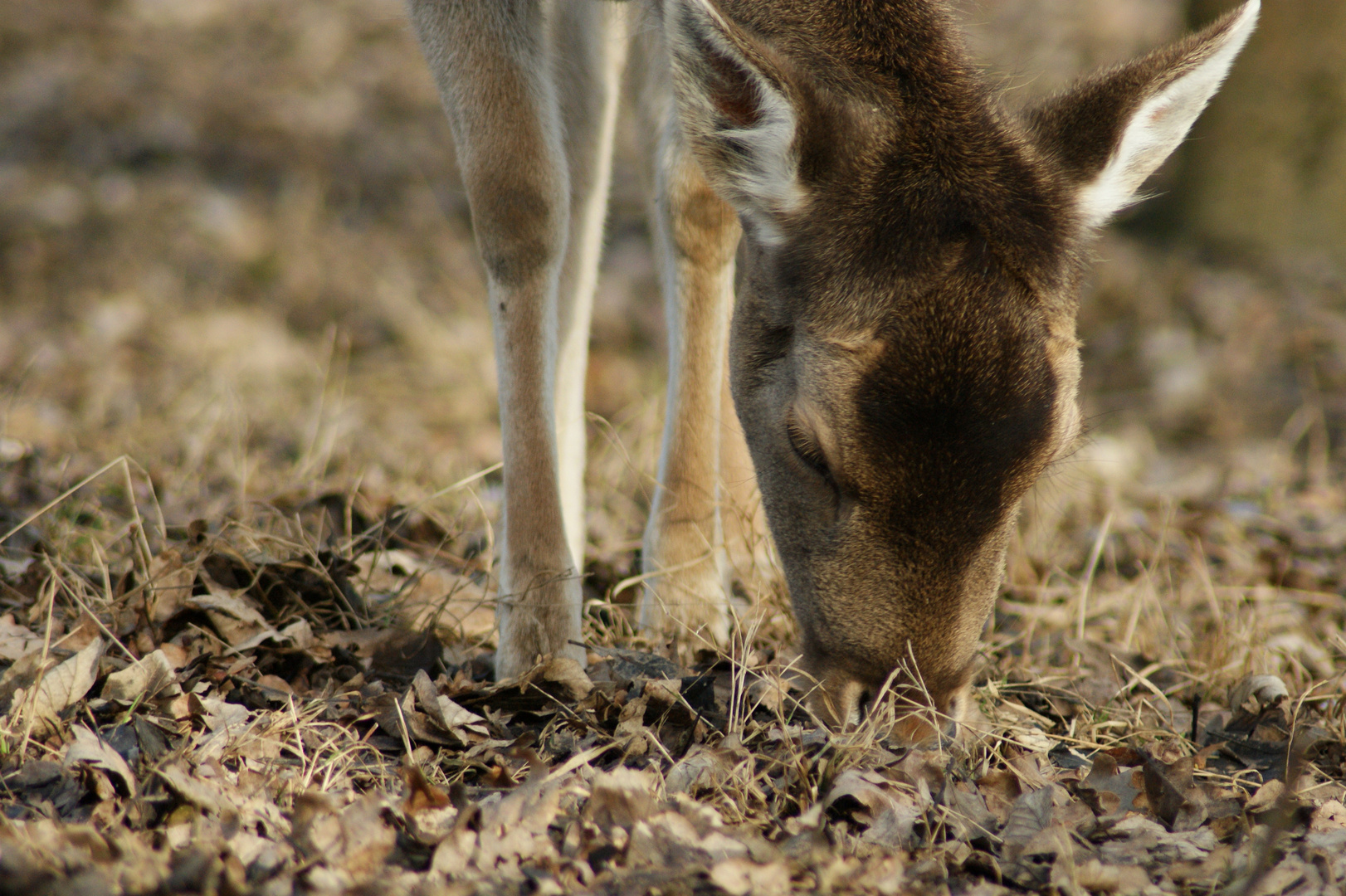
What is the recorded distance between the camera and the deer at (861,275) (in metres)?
2.93

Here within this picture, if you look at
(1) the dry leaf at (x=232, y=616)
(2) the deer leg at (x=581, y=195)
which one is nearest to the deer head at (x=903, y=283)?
(2) the deer leg at (x=581, y=195)

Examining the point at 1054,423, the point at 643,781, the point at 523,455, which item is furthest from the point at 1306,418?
the point at 643,781

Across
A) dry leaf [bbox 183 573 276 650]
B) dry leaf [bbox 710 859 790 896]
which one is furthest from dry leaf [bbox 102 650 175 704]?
dry leaf [bbox 710 859 790 896]

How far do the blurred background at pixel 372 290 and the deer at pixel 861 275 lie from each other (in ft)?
5.78

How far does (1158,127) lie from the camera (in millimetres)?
3373

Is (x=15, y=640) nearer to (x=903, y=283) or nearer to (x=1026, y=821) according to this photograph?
(x=903, y=283)

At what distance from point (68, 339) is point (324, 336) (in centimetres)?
178

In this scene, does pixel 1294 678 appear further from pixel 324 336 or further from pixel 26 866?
pixel 324 336

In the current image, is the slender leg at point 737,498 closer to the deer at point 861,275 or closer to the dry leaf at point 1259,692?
the deer at point 861,275

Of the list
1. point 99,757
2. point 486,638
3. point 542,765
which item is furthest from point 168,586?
point 542,765

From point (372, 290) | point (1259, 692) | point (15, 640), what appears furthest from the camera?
point (372, 290)

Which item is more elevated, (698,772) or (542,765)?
(542,765)

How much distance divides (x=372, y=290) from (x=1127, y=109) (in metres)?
6.97

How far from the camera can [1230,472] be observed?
265 inches
